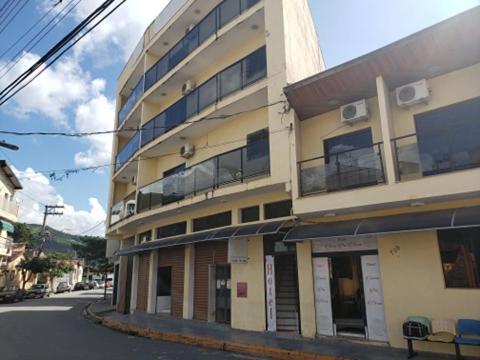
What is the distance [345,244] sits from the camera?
33.9 ft

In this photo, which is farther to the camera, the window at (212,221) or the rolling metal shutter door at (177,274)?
the rolling metal shutter door at (177,274)

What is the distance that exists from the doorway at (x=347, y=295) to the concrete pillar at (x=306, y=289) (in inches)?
24.4

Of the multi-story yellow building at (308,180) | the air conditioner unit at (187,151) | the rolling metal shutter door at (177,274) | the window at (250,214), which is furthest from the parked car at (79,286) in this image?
the window at (250,214)

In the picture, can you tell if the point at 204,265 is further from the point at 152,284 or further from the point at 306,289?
the point at 306,289

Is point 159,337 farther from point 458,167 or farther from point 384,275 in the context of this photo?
point 458,167

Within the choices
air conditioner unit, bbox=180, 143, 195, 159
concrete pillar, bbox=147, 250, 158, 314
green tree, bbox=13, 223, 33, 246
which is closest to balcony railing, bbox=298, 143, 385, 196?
air conditioner unit, bbox=180, 143, 195, 159

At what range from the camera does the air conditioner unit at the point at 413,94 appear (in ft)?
30.4

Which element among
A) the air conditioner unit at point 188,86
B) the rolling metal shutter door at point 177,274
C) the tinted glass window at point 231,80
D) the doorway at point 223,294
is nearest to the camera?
the doorway at point 223,294

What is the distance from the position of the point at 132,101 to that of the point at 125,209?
22.0 ft

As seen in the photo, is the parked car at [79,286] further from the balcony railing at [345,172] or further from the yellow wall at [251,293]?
the balcony railing at [345,172]

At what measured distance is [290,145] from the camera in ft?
36.1

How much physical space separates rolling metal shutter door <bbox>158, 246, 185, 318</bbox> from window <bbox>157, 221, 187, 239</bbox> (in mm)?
702

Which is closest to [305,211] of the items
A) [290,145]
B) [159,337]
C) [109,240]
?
[290,145]

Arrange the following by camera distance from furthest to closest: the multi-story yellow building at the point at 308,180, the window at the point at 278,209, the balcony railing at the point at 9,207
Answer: the balcony railing at the point at 9,207
the window at the point at 278,209
the multi-story yellow building at the point at 308,180
